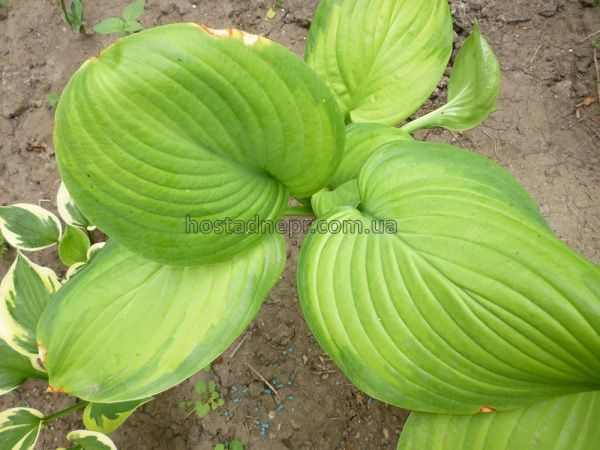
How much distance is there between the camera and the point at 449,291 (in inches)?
29.1

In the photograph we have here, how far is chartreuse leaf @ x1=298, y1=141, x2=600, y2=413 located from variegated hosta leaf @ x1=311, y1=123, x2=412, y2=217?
0.60 ft

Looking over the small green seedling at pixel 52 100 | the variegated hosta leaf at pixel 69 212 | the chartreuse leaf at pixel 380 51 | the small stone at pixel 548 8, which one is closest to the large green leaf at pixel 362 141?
the chartreuse leaf at pixel 380 51

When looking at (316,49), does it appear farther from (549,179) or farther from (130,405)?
(130,405)

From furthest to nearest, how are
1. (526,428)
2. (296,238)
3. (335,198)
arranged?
1. (296,238)
2. (335,198)
3. (526,428)

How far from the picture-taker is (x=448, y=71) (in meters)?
1.65

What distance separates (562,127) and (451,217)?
3.61ft

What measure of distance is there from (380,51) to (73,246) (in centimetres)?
101

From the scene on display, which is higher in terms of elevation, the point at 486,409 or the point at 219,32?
the point at 219,32

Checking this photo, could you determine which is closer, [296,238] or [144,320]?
[144,320]

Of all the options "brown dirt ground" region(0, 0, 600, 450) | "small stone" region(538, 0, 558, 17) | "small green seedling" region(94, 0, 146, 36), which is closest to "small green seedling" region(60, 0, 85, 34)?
"brown dirt ground" region(0, 0, 600, 450)

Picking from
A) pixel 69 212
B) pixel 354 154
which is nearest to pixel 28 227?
pixel 69 212

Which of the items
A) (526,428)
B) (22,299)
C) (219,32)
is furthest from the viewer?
(22,299)

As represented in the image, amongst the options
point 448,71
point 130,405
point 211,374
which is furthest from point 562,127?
point 130,405

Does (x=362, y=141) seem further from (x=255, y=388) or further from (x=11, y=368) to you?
(x=11, y=368)
